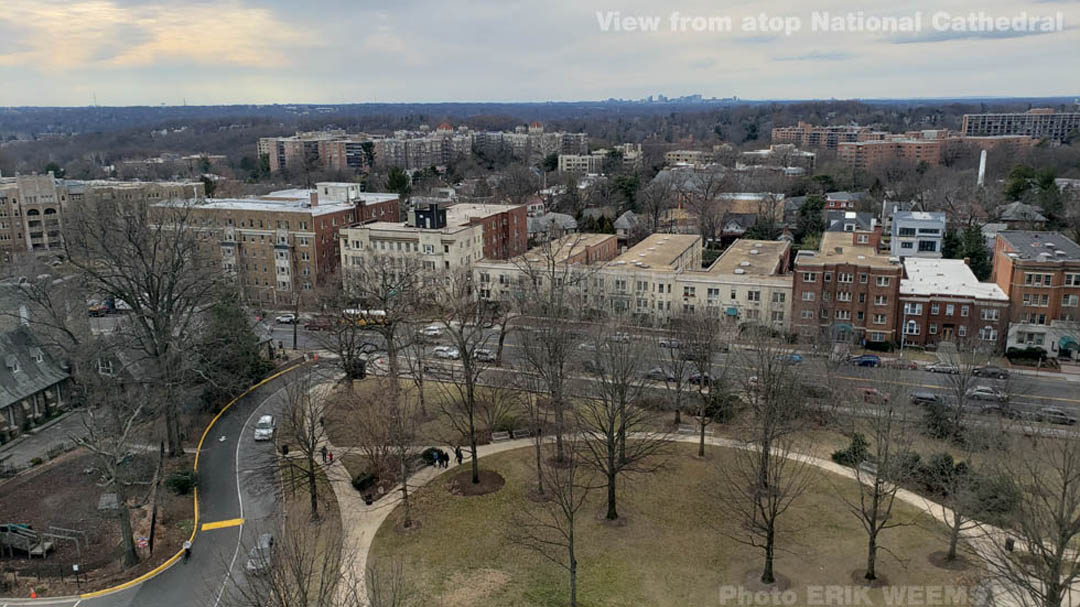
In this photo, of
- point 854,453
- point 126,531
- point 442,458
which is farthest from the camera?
point 442,458

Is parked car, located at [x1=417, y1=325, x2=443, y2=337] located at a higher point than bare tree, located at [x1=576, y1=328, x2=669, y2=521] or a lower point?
lower

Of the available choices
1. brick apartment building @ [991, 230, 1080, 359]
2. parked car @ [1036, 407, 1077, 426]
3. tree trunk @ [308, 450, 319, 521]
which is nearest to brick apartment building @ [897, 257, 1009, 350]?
brick apartment building @ [991, 230, 1080, 359]

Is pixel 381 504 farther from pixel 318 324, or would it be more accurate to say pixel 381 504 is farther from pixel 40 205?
pixel 40 205

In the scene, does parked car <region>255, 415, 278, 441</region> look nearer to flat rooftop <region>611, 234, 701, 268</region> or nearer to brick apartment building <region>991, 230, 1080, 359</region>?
flat rooftop <region>611, 234, 701, 268</region>

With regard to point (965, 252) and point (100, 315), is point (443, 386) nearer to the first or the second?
point (100, 315)

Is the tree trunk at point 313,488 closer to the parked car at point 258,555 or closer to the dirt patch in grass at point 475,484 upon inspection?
the parked car at point 258,555

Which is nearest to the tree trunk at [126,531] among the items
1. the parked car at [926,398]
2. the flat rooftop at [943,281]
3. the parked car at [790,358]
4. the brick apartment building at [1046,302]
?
the parked car at [790,358]

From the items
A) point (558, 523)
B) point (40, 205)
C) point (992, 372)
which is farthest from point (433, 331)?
point (40, 205)
